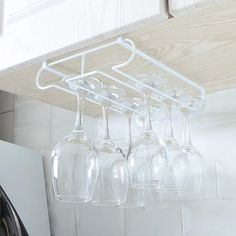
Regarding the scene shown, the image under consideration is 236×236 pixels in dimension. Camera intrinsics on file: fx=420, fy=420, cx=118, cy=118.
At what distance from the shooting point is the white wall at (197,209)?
115 centimetres

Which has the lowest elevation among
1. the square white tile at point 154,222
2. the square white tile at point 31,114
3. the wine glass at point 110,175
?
the square white tile at point 154,222

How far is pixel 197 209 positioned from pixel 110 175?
0.38 m

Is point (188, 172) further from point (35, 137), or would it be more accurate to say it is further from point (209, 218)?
point (35, 137)

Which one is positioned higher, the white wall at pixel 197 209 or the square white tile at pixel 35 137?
the square white tile at pixel 35 137

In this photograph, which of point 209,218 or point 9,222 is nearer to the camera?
point 209,218

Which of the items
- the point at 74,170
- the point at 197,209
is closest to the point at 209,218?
the point at 197,209

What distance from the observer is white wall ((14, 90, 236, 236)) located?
3.78ft

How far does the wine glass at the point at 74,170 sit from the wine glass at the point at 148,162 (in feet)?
0.32

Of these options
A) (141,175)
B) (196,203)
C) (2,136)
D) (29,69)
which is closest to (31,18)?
(29,69)

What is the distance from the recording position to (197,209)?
120cm

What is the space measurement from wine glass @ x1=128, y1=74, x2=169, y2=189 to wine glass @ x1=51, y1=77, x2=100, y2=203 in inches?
3.8

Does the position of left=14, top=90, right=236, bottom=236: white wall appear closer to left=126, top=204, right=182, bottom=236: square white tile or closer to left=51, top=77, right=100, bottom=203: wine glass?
left=126, top=204, right=182, bottom=236: square white tile

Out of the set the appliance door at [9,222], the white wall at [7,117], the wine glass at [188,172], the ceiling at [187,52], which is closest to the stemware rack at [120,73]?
the ceiling at [187,52]

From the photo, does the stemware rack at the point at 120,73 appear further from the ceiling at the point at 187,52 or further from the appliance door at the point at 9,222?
the appliance door at the point at 9,222
